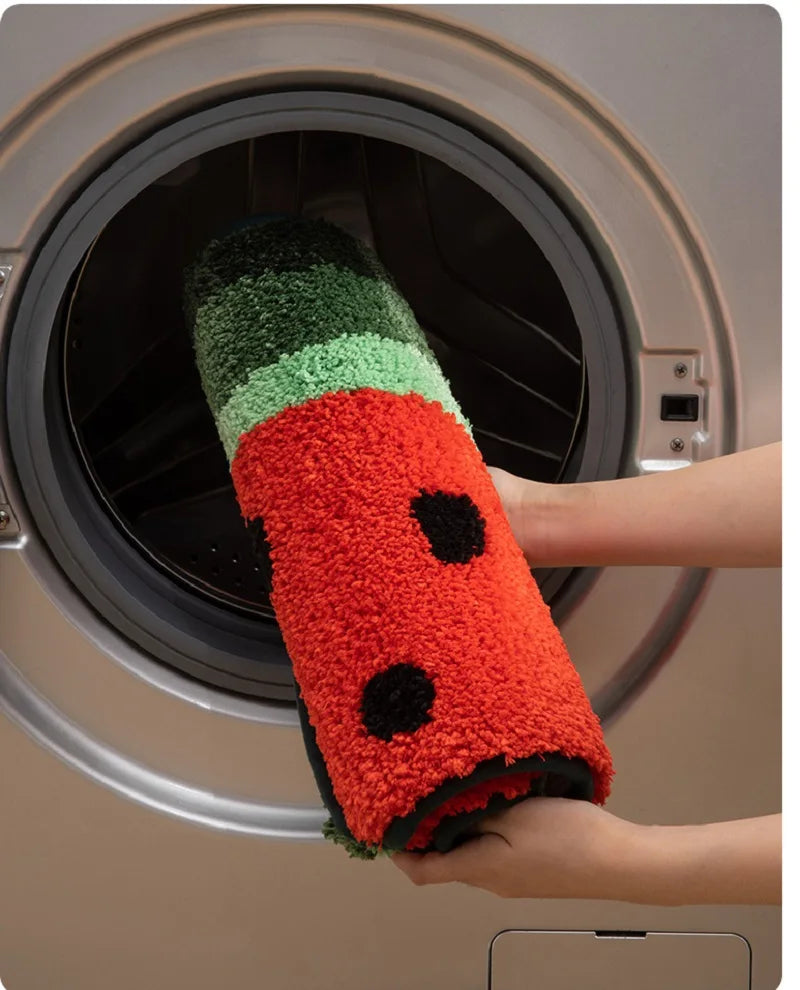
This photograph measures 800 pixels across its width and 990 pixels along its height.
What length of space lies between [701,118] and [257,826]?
0.49 meters

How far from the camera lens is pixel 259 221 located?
2.14ft

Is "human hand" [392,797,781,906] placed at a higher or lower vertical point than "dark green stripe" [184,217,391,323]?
lower

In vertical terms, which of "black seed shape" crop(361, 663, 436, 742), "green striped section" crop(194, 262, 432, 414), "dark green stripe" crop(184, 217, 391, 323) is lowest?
"black seed shape" crop(361, 663, 436, 742)

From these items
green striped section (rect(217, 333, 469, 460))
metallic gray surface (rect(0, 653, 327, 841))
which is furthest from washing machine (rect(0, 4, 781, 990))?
green striped section (rect(217, 333, 469, 460))

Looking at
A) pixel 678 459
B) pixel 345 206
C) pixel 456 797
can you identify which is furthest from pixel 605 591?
→ pixel 345 206

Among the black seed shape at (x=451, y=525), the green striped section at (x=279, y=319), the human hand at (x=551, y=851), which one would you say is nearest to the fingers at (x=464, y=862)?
the human hand at (x=551, y=851)

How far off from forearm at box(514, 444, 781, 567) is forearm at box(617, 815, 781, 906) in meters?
0.16

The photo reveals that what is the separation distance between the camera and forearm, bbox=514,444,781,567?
0.60 m

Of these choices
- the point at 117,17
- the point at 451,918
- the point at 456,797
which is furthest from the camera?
the point at 451,918

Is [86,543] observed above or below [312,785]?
above

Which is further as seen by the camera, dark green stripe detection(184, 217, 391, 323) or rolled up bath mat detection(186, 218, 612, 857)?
dark green stripe detection(184, 217, 391, 323)

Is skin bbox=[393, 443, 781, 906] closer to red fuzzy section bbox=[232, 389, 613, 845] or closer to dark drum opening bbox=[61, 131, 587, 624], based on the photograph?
red fuzzy section bbox=[232, 389, 613, 845]

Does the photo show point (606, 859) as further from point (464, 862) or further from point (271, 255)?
point (271, 255)

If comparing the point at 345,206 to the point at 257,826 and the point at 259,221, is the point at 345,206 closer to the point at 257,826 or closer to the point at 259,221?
the point at 259,221
